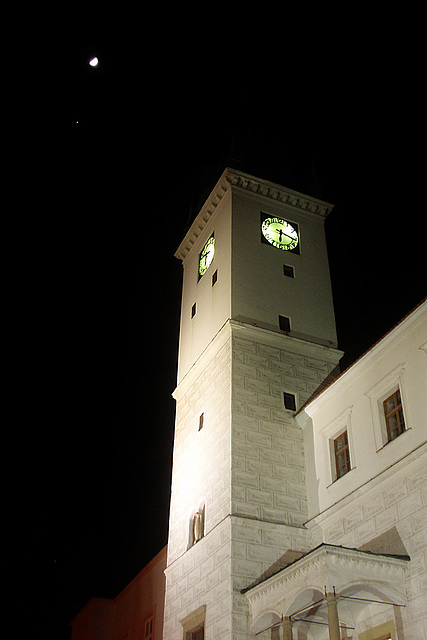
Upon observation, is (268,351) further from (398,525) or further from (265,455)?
(398,525)

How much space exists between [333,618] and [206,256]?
14.9m

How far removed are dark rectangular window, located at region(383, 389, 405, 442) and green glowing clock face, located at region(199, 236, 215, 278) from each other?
33.1 ft

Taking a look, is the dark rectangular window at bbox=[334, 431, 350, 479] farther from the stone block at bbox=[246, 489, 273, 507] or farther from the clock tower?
the stone block at bbox=[246, 489, 273, 507]

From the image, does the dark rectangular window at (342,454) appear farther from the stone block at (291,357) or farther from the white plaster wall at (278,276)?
the white plaster wall at (278,276)

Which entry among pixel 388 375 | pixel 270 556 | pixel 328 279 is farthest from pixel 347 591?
pixel 328 279

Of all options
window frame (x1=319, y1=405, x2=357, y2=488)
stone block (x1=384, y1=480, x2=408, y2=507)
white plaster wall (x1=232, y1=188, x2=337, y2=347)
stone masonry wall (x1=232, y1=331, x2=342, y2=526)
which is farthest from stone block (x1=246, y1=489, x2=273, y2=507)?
white plaster wall (x1=232, y1=188, x2=337, y2=347)

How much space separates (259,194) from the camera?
24.9m

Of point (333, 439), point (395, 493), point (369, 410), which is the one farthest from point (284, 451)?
point (395, 493)

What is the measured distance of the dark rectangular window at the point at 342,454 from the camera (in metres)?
17.2

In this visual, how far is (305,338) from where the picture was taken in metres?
21.2

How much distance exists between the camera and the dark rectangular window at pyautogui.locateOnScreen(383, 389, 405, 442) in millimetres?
15453

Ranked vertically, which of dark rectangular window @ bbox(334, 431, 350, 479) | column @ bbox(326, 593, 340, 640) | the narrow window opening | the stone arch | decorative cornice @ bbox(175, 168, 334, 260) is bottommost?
column @ bbox(326, 593, 340, 640)

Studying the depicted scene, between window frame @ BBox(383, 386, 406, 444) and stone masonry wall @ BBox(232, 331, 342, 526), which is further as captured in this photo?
stone masonry wall @ BBox(232, 331, 342, 526)

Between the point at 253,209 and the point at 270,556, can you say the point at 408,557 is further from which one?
the point at 253,209
